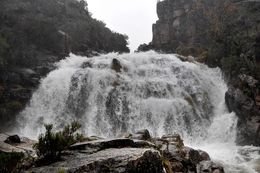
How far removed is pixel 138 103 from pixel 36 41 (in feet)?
65.7

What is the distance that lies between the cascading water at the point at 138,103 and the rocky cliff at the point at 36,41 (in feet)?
5.67

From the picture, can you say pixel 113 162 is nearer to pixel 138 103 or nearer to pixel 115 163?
pixel 115 163

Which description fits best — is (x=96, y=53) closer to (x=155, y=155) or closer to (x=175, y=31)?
(x=175, y=31)

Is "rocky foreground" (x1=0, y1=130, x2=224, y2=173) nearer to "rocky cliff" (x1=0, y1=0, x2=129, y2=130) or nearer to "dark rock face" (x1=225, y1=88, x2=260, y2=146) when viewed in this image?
"dark rock face" (x1=225, y1=88, x2=260, y2=146)

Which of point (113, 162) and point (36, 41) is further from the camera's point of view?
point (36, 41)

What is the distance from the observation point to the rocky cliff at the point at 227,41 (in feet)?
55.6

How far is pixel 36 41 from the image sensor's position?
3241cm

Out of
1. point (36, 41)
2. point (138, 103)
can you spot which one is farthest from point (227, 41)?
point (36, 41)

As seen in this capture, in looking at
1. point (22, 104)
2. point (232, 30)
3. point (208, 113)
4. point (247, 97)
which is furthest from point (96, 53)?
point (247, 97)

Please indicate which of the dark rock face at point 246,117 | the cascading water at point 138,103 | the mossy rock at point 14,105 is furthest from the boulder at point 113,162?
the mossy rock at point 14,105

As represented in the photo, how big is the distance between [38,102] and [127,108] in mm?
8526

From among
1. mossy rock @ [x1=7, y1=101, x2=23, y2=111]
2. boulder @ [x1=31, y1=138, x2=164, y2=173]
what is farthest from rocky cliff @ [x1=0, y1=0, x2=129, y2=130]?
boulder @ [x1=31, y1=138, x2=164, y2=173]

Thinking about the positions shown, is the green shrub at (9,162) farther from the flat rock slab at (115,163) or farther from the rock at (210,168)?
the rock at (210,168)

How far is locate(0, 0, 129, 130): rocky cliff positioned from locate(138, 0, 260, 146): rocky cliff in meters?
9.81
